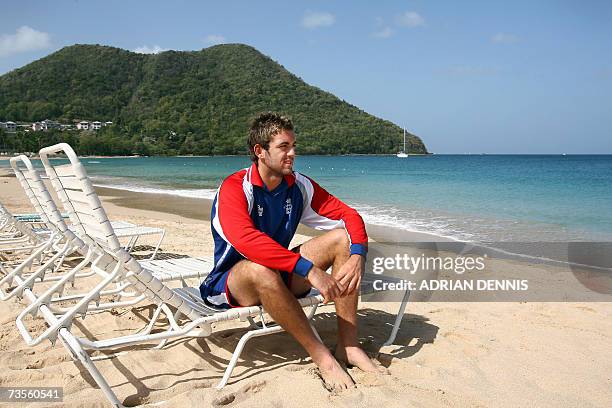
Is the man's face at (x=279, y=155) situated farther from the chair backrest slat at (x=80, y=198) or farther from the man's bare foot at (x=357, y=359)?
the man's bare foot at (x=357, y=359)

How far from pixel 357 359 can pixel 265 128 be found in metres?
1.34

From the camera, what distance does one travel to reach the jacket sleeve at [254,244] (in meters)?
2.65

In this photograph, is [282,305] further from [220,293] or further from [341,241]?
[341,241]

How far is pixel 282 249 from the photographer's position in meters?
2.67

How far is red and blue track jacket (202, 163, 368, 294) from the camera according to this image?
267 cm

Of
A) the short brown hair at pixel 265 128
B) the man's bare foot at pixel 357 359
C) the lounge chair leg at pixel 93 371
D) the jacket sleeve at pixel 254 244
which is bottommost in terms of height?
the man's bare foot at pixel 357 359

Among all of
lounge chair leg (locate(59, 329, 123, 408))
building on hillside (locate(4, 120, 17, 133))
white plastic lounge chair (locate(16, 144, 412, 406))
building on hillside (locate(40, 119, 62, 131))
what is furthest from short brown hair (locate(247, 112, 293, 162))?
building on hillside (locate(4, 120, 17, 133))

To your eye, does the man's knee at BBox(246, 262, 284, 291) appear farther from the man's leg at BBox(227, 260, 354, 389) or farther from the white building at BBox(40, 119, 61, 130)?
the white building at BBox(40, 119, 61, 130)

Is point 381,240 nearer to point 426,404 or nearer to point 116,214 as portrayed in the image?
point 426,404

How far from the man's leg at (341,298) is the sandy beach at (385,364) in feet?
0.33

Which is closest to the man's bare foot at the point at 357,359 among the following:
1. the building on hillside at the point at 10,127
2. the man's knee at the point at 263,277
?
the man's knee at the point at 263,277

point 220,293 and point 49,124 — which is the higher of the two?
point 49,124

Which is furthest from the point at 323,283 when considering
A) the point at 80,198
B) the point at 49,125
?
the point at 49,125

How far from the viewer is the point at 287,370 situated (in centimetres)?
284
